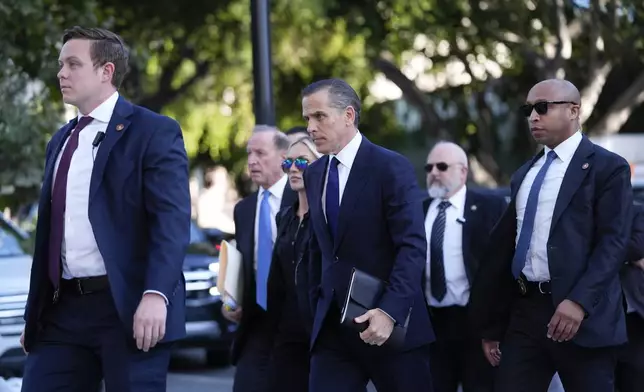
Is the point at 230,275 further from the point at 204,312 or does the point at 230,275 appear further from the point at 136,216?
the point at 204,312

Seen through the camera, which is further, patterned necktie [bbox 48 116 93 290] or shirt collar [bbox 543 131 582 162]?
shirt collar [bbox 543 131 582 162]

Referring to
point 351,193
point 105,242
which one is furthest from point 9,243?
point 105,242

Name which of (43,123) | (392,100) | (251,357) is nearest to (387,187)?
(251,357)

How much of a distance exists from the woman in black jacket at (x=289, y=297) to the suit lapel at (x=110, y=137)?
2005mm

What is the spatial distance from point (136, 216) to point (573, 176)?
6.63 feet

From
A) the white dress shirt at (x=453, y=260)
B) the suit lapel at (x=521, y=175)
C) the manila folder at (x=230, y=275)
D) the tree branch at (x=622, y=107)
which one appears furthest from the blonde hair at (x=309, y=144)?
the tree branch at (x=622, y=107)

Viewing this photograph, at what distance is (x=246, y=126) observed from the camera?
31.2 metres

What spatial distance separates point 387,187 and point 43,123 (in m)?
8.30

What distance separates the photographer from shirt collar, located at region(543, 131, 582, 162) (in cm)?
646

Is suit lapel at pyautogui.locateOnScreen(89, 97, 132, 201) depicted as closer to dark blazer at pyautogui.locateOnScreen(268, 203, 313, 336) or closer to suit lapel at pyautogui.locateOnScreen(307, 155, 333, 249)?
suit lapel at pyautogui.locateOnScreen(307, 155, 333, 249)

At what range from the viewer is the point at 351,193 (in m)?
6.21

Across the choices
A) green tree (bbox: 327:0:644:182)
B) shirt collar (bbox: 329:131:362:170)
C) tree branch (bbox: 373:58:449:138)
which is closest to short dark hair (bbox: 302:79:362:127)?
shirt collar (bbox: 329:131:362:170)

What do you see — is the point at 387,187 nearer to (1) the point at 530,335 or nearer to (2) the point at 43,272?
(1) the point at 530,335

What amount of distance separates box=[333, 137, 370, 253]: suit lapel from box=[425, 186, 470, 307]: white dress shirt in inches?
92.2
